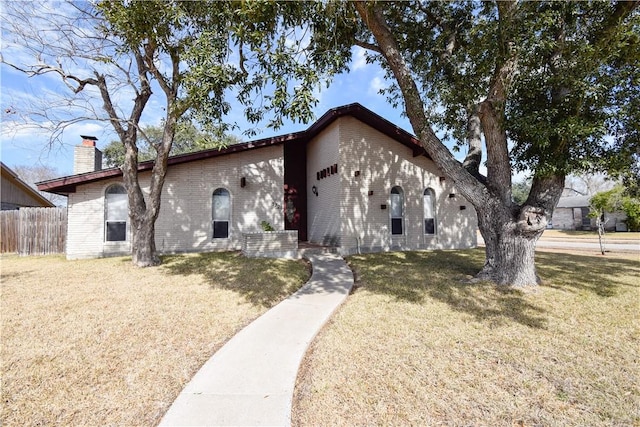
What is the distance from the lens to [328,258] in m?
9.66

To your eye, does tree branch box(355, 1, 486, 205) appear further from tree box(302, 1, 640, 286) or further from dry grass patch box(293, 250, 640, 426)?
dry grass patch box(293, 250, 640, 426)

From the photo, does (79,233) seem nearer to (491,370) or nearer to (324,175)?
(324,175)

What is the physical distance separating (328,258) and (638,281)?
766 cm

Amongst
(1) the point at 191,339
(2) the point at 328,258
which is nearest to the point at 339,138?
(2) the point at 328,258

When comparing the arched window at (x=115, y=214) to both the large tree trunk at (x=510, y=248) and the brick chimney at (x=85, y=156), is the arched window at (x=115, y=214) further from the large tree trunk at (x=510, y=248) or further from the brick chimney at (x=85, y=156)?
the large tree trunk at (x=510, y=248)

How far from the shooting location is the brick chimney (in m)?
11.9

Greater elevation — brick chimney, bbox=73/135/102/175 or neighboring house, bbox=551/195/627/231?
brick chimney, bbox=73/135/102/175

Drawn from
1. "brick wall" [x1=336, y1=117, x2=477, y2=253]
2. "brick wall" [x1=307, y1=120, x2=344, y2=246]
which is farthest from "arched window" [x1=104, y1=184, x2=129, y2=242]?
"brick wall" [x1=336, y1=117, x2=477, y2=253]

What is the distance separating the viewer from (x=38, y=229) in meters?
11.6

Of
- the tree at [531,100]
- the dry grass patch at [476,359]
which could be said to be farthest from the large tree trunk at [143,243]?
the tree at [531,100]

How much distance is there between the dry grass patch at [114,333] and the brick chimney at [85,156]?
5.59 metres

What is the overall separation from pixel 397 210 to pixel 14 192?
70.2ft

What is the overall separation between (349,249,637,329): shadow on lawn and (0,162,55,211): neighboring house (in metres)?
19.2

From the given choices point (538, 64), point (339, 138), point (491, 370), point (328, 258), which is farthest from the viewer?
point (339, 138)
